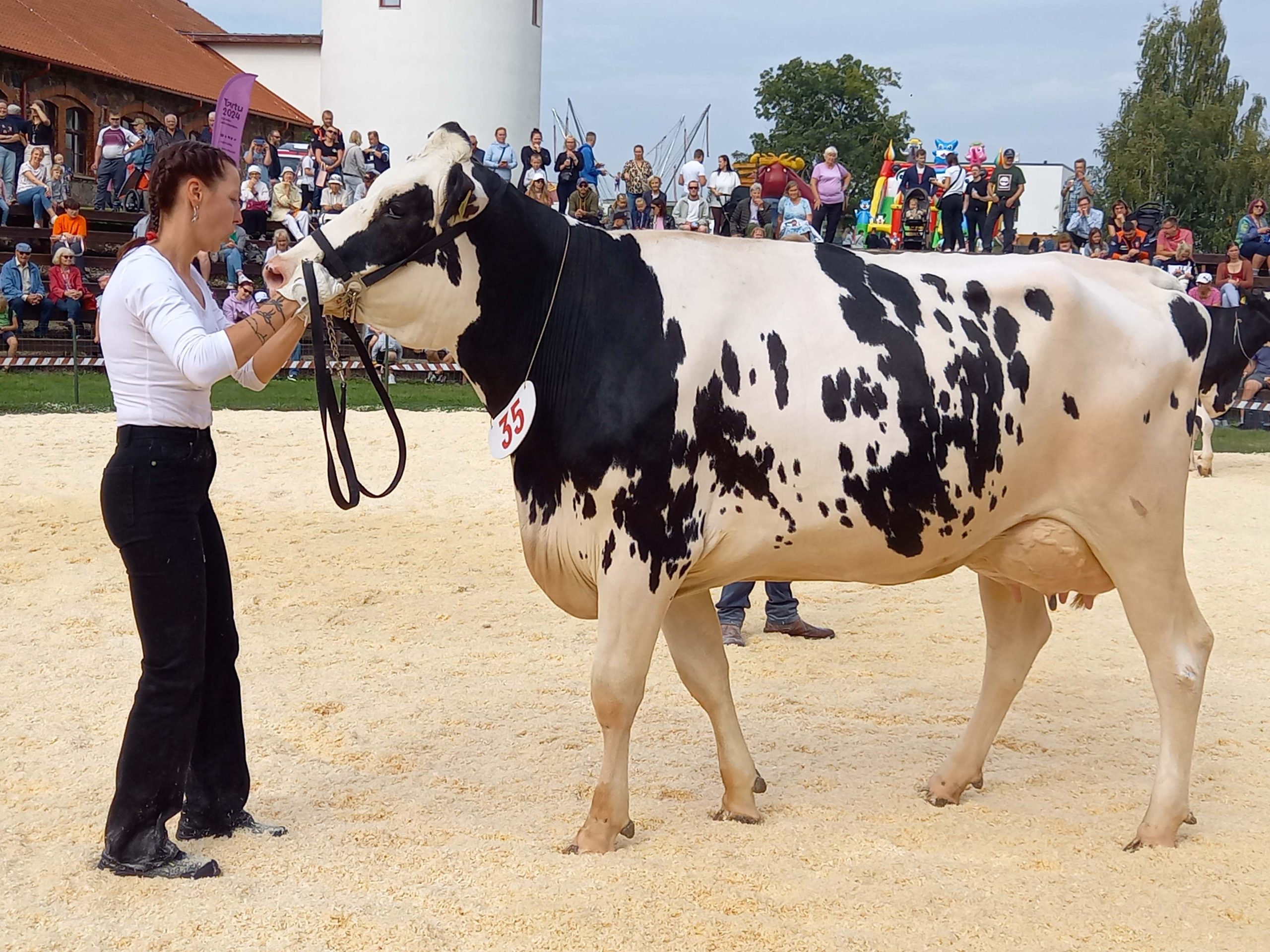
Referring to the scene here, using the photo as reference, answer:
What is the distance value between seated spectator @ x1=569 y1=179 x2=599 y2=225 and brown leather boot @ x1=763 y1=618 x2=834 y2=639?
48.2ft

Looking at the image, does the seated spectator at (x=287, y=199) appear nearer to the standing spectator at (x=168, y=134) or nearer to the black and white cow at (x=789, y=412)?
the standing spectator at (x=168, y=134)

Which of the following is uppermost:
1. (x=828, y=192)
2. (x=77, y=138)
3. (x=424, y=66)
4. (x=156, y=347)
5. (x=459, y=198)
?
(x=424, y=66)

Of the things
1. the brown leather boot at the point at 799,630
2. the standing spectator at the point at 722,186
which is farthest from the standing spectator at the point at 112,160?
the brown leather boot at the point at 799,630

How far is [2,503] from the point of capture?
360 inches

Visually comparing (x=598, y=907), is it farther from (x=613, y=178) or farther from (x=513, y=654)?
(x=613, y=178)

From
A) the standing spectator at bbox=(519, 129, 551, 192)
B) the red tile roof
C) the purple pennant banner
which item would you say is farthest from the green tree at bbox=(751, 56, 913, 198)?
the purple pennant banner

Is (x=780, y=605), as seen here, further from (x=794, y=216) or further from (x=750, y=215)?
(x=750, y=215)

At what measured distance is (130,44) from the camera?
3186 cm

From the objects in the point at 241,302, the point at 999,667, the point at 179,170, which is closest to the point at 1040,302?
the point at 999,667

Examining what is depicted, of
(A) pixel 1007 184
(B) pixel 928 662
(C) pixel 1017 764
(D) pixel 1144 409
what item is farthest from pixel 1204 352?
(A) pixel 1007 184

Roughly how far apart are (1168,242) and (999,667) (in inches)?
677

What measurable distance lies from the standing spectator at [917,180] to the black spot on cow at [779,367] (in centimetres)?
1909

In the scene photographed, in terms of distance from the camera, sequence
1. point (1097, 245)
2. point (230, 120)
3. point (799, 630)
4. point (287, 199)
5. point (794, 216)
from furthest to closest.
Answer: point (794, 216) < point (287, 199) < point (1097, 245) < point (230, 120) < point (799, 630)

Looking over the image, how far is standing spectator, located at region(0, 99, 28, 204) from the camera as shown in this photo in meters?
20.1
